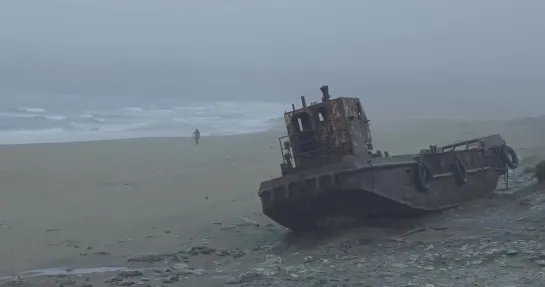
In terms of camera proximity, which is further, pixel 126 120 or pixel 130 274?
pixel 126 120

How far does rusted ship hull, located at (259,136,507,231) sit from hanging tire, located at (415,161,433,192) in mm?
15

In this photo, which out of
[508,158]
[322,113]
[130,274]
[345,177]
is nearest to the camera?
[130,274]

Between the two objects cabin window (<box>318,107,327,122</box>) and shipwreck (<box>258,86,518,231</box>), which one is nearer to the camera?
shipwreck (<box>258,86,518,231</box>)

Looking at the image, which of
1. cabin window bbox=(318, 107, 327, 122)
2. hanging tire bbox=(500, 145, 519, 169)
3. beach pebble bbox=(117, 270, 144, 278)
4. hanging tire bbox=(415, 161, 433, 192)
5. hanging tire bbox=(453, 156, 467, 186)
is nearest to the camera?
beach pebble bbox=(117, 270, 144, 278)

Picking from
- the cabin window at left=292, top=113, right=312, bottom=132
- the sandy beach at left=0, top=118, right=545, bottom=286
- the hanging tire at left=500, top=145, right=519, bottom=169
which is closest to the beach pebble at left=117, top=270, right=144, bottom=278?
the sandy beach at left=0, top=118, right=545, bottom=286

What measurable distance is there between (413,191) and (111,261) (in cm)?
442

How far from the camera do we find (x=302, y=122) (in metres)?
12.1

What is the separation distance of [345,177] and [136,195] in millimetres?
7209

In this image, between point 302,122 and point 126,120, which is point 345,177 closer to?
point 302,122

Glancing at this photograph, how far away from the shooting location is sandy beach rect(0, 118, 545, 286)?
39.1ft

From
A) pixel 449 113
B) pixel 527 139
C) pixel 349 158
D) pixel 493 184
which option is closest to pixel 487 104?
pixel 449 113

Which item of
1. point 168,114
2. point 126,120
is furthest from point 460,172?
point 168,114

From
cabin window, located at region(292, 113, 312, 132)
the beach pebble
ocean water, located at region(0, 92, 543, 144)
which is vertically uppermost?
ocean water, located at region(0, 92, 543, 144)

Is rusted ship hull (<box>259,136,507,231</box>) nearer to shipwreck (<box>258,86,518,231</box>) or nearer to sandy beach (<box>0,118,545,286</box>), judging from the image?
shipwreck (<box>258,86,518,231</box>)
